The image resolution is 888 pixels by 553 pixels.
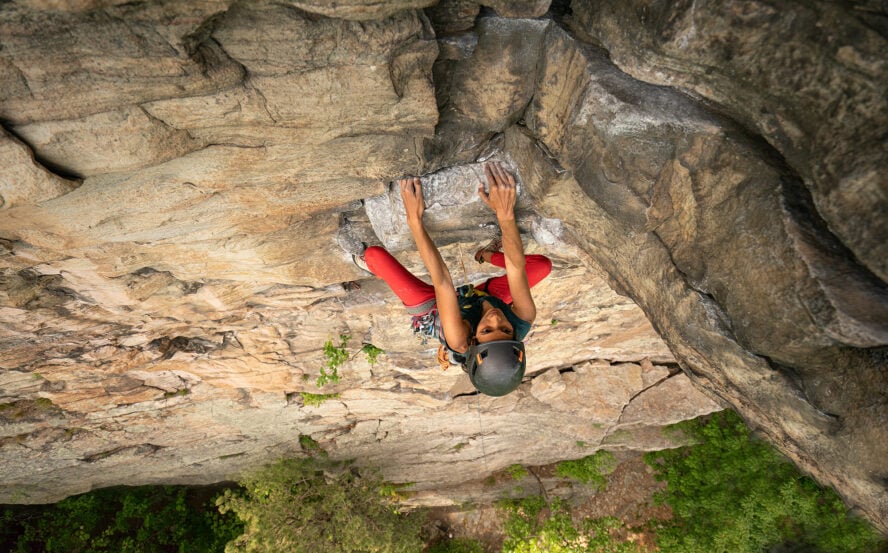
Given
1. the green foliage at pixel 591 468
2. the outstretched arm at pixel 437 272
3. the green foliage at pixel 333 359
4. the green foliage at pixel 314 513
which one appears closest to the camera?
the outstretched arm at pixel 437 272

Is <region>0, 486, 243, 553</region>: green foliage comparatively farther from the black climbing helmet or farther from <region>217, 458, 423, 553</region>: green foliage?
the black climbing helmet

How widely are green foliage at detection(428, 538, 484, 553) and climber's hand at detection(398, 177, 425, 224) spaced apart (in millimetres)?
8362

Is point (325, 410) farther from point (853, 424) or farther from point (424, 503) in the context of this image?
point (853, 424)

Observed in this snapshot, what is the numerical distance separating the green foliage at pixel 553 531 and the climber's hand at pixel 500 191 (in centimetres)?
747

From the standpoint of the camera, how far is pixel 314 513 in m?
7.77

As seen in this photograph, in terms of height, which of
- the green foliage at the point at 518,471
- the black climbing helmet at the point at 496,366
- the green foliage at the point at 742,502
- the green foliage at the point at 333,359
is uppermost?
the green foliage at the point at 333,359

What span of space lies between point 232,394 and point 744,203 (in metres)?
6.43

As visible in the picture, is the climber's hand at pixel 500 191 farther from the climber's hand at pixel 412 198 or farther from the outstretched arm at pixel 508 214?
the climber's hand at pixel 412 198

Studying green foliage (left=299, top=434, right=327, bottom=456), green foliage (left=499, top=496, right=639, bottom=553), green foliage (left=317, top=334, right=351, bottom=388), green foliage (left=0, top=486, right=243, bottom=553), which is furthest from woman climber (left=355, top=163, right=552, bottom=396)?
green foliage (left=0, top=486, right=243, bottom=553)

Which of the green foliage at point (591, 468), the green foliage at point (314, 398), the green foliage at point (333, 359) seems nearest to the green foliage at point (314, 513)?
the green foliage at point (314, 398)

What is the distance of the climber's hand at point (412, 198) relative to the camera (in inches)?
138

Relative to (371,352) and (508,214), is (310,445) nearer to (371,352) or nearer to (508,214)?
(371,352)

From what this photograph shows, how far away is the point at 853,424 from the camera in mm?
2072

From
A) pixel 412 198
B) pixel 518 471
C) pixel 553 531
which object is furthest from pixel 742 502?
pixel 412 198
